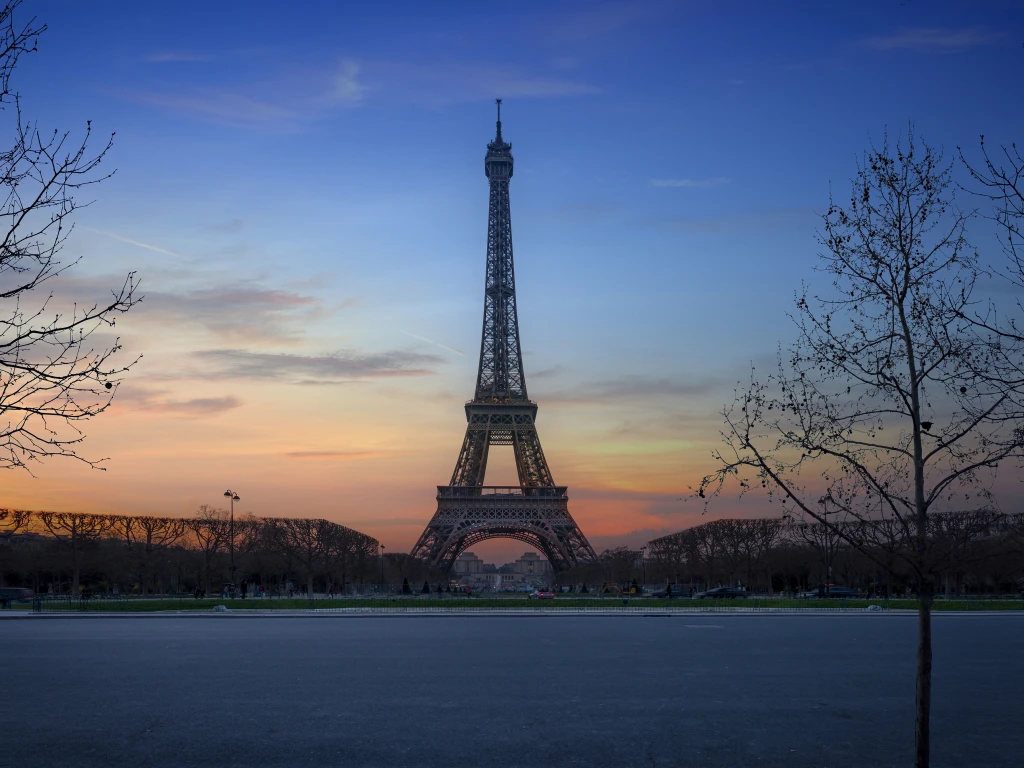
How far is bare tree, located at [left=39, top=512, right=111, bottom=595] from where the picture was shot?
267 feet

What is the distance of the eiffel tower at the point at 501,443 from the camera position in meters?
103

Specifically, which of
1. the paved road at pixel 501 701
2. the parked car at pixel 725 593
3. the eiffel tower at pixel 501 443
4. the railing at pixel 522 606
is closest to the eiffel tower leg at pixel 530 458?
the eiffel tower at pixel 501 443

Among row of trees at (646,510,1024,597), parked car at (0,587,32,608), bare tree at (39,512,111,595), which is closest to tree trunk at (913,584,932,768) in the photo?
row of trees at (646,510,1024,597)

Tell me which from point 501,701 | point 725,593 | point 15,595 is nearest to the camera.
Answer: point 501,701

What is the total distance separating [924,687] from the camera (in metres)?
10.8

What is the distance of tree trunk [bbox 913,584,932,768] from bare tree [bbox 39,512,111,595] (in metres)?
78.9

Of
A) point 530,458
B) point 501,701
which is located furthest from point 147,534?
point 501,701

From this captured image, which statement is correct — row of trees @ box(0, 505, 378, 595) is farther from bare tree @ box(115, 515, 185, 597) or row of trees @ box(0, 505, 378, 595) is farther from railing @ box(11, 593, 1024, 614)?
railing @ box(11, 593, 1024, 614)

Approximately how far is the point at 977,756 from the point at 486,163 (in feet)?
339

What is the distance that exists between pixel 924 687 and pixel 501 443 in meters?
100

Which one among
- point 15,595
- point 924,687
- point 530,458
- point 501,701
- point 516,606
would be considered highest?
point 530,458

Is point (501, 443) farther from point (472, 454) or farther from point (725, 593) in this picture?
point (725, 593)

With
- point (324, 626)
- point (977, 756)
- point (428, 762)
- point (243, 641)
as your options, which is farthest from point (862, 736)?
point (324, 626)

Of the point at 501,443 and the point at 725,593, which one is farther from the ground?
the point at 501,443
